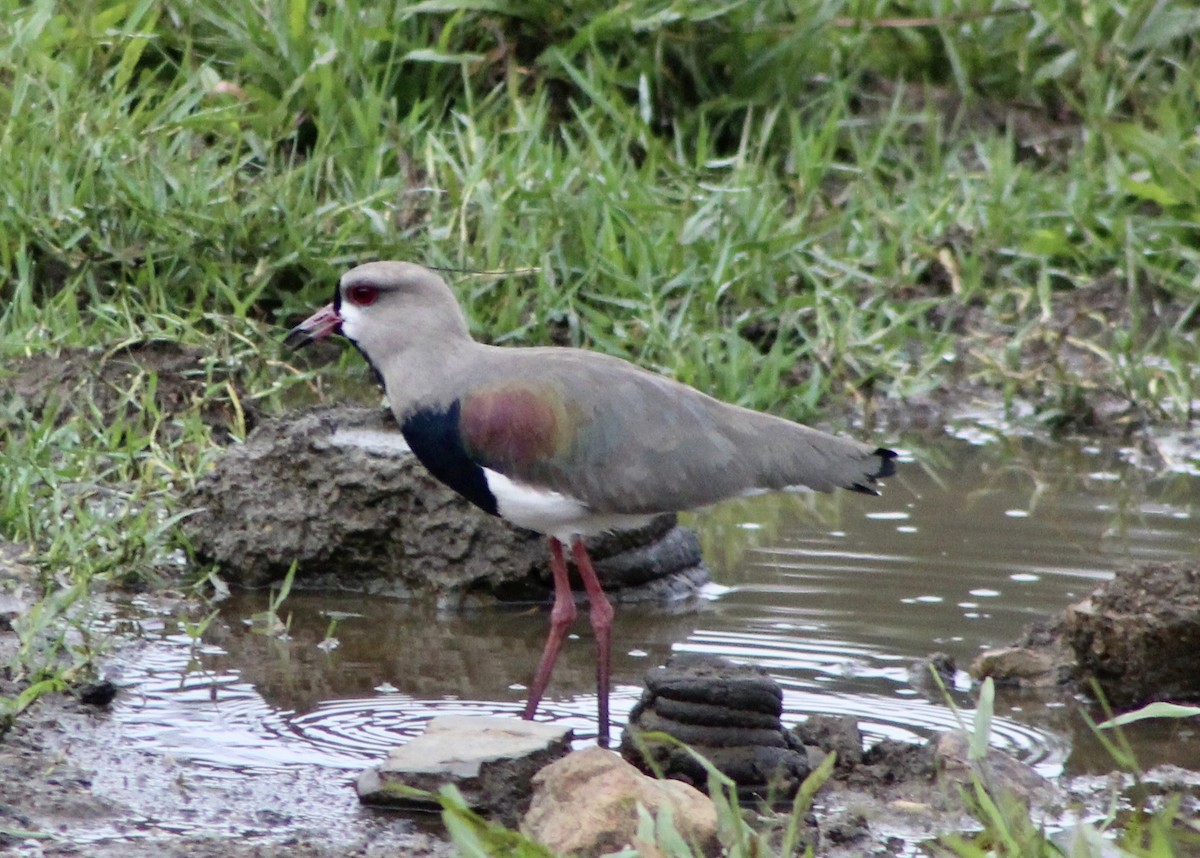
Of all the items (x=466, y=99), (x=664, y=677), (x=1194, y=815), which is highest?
(x=466, y=99)

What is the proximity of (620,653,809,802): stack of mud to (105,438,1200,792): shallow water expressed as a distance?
451 mm

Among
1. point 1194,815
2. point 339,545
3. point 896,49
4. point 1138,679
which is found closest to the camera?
point 1194,815

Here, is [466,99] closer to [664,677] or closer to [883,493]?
[883,493]

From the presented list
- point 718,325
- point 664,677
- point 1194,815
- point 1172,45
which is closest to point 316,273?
point 718,325

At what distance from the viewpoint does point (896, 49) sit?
31.8 ft

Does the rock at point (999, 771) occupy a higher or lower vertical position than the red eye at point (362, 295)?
lower

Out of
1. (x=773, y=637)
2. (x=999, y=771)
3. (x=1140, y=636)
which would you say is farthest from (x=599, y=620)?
(x=1140, y=636)

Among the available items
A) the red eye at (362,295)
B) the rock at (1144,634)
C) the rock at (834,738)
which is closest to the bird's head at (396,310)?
the red eye at (362,295)

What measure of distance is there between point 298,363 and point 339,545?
1.73 m

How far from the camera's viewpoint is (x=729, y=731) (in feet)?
14.2

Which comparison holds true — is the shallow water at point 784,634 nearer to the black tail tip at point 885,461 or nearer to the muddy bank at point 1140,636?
the muddy bank at point 1140,636

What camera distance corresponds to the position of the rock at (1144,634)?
491 centimetres

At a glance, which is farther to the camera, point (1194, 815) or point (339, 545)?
point (339, 545)

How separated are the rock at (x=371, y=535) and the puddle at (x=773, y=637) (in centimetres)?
10
